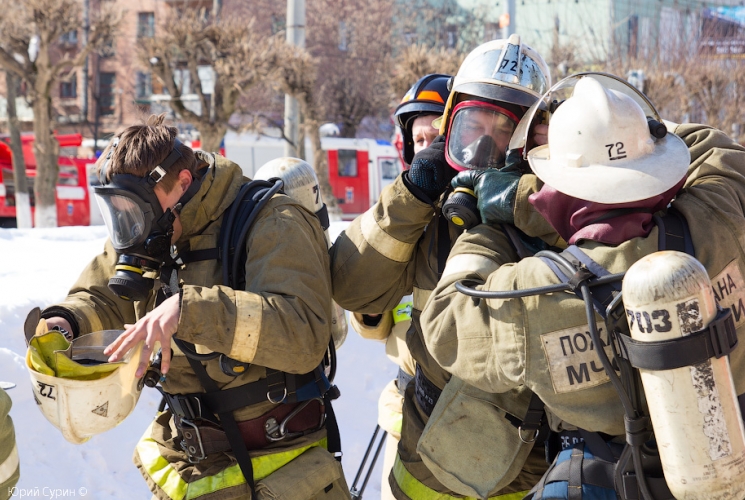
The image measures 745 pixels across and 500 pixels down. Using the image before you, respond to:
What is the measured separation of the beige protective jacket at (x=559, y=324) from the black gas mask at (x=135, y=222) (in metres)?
1.02

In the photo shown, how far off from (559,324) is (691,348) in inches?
12.8

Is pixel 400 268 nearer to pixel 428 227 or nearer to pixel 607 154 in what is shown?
pixel 428 227

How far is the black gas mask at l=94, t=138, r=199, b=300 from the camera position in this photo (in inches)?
101

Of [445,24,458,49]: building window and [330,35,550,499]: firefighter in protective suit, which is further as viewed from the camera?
[445,24,458,49]: building window

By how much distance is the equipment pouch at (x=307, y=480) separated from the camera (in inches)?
105

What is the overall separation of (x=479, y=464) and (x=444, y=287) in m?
0.59

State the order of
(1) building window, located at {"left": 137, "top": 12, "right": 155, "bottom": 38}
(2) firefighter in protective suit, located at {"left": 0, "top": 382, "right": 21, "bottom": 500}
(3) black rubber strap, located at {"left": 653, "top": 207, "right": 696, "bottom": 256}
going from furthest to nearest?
(1) building window, located at {"left": 137, "top": 12, "right": 155, "bottom": 38} → (2) firefighter in protective suit, located at {"left": 0, "top": 382, "right": 21, "bottom": 500} → (3) black rubber strap, located at {"left": 653, "top": 207, "right": 696, "bottom": 256}

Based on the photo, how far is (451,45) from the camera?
32.9 meters

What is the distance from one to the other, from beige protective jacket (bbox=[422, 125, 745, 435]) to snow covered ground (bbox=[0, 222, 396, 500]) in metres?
3.14

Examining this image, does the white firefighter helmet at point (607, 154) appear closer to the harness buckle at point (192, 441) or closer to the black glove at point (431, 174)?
the black glove at point (431, 174)

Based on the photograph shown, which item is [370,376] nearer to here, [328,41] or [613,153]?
[613,153]

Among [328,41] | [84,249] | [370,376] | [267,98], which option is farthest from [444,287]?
[328,41]

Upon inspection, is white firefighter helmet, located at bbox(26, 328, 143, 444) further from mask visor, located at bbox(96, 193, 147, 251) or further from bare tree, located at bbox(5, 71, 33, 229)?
bare tree, located at bbox(5, 71, 33, 229)

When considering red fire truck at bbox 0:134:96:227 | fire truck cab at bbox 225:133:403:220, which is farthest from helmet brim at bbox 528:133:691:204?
fire truck cab at bbox 225:133:403:220
